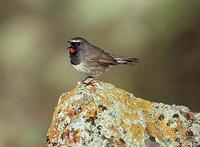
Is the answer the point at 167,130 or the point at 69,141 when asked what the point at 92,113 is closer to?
the point at 69,141

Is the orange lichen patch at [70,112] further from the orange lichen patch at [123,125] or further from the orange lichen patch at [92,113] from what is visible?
the orange lichen patch at [123,125]

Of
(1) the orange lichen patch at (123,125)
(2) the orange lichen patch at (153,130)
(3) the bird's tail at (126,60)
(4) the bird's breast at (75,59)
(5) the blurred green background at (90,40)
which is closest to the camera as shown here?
(1) the orange lichen patch at (123,125)

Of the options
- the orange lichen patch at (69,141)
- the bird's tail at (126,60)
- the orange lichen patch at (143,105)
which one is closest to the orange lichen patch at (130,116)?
the orange lichen patch at (143,105)

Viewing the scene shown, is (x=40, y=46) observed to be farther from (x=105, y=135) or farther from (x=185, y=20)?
(x=105, y=135)

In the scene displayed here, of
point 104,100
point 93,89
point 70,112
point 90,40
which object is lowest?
point 70,112

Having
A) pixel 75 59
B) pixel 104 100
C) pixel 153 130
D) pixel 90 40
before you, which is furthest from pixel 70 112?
pixel 90 40

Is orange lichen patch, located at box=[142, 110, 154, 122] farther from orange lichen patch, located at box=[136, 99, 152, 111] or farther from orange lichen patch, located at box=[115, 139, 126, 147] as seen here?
orange lichen patch, located at box=[115, 139, 126, 147]

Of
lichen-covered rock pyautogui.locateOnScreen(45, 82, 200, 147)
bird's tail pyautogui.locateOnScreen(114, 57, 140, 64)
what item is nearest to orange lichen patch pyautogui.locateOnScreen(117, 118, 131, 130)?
lichen-covered rock pyautogui.locateOnScreen(45, 82, 200, 147)
